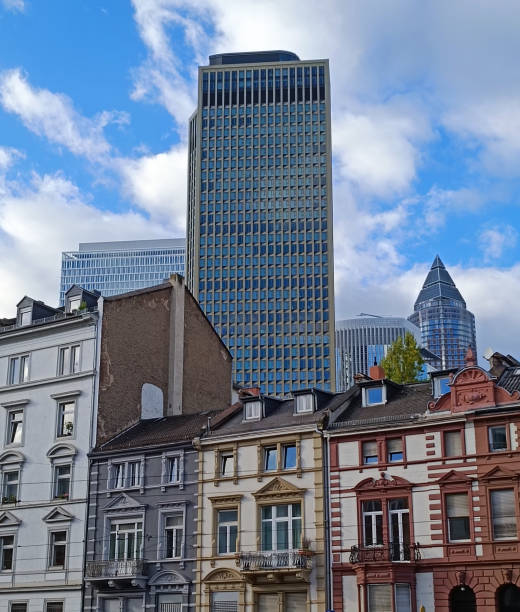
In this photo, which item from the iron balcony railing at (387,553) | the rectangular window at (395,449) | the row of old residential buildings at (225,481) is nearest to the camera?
the row of old residential buildings at (225,481)

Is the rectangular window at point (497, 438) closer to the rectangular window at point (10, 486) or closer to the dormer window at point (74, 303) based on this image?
the dormer window at point (74, 303)

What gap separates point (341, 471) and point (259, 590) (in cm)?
762

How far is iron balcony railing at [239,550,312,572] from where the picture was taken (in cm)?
4675

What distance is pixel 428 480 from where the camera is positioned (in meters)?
45.6

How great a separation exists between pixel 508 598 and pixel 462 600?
222 centimetres

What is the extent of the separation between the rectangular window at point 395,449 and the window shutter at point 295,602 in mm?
8375

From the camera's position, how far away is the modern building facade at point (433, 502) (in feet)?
143

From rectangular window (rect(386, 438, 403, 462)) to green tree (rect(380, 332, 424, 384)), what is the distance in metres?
18.3

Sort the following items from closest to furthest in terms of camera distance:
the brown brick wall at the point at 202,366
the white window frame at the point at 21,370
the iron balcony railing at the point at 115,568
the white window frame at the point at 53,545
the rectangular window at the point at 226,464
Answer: the iron balcony railing at the point at 115,568, the rectangular window at the point at 226,464, the white window frame at the point at 53,545, the white window frame at the point at 21,370, the brown brick wall at the point at 202,366

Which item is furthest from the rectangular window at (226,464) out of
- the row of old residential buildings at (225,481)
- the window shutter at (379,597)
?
the window shutter at (379,597)

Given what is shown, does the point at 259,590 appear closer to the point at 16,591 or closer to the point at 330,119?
the point at 16,591

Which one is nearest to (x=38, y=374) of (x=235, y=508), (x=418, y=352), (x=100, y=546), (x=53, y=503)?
(x=53, y=503)

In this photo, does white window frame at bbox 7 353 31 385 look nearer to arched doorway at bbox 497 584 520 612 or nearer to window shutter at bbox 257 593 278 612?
window shutter at bbox 257 593 278 612

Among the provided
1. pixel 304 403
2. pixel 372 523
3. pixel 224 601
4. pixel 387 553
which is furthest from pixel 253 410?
pixel 387 553
